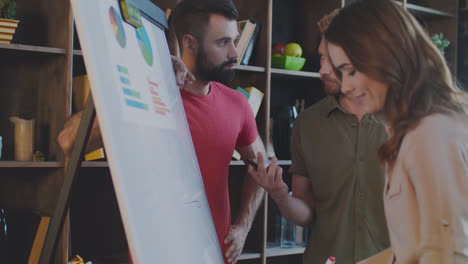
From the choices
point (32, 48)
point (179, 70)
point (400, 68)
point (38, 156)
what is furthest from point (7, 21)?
point (400, 68)

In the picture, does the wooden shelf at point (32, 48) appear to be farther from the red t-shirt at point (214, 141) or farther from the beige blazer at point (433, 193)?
the beige blazer at point (433, 193)

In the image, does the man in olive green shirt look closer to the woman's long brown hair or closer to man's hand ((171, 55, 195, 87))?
man's hand ((171, 55, 195, 87))

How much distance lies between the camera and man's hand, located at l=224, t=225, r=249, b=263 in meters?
2.06

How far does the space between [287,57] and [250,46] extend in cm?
25

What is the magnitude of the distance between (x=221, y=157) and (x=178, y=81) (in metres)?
0.44

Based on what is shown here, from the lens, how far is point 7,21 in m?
2.30

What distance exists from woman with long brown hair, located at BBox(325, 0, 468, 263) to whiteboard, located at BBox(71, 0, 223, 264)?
1.52 ft

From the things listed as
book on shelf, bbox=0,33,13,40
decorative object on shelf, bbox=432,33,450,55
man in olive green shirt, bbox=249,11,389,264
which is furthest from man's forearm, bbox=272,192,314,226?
decorative object on shelf, bbox=432,33,450,55

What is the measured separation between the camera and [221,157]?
2.11 m

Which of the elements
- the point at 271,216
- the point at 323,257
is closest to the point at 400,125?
the point at 323,257

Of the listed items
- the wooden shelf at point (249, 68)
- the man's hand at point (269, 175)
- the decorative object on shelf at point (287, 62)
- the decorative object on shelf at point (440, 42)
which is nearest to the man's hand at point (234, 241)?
the man's hand at point (269, 175)

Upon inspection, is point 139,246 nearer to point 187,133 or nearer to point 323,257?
point 187,133

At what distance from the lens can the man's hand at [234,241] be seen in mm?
2061

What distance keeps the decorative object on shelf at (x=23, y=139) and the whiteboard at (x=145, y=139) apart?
3.46 ft
